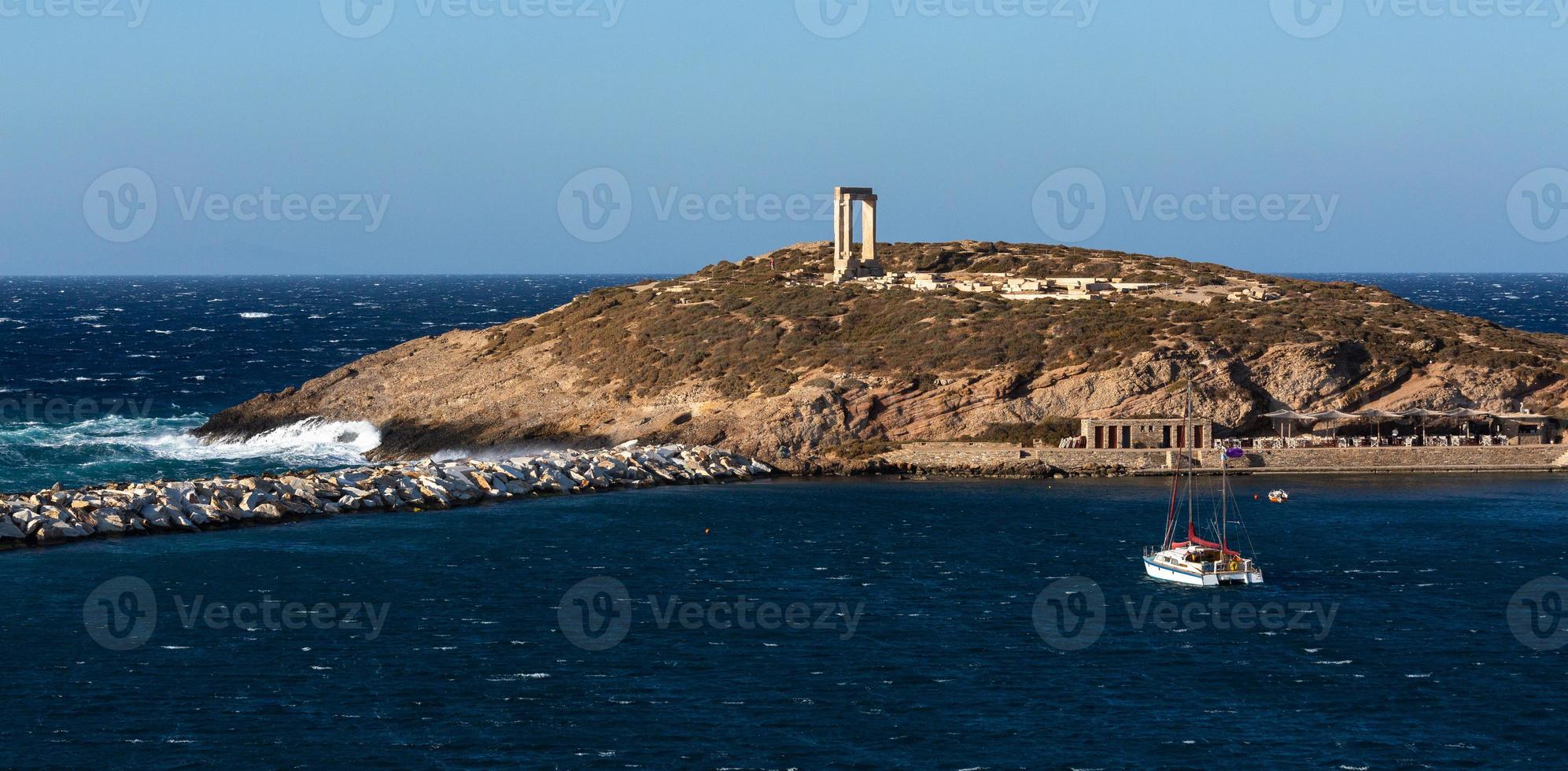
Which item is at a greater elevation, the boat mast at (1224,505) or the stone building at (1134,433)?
the stone building at (1134,433)

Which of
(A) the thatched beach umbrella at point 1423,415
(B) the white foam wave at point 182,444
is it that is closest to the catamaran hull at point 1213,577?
(A) the thatched beach umbrella at point 1423,415

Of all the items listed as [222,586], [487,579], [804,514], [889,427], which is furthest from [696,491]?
[222,586]

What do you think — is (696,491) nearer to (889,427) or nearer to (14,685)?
(889,427)

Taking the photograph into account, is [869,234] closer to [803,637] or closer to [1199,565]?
[1199,565]

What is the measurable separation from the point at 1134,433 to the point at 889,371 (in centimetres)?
1288

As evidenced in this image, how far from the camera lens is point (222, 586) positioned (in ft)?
164

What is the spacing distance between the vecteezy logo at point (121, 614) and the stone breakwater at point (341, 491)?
27.7ft

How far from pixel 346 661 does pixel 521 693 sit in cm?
546

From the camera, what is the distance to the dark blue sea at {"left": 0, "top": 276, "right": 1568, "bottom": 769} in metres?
35.8

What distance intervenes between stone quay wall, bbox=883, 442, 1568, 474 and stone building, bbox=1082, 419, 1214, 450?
3.68 ft
